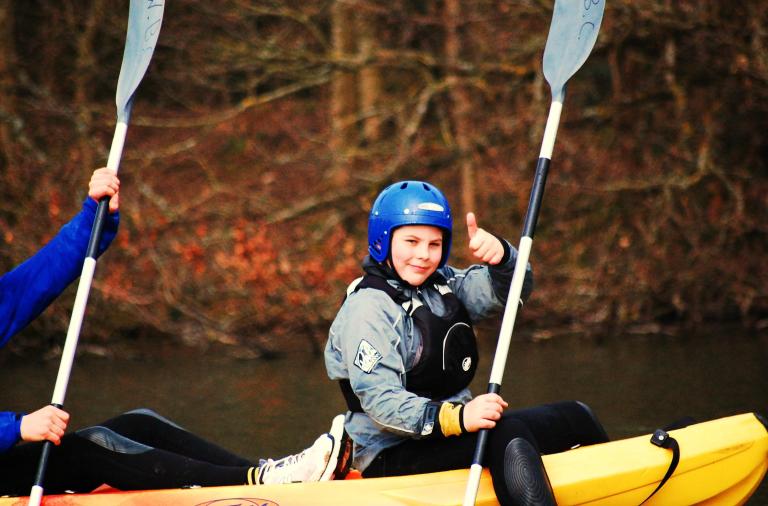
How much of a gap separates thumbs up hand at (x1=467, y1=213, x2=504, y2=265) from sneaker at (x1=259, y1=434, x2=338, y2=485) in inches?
29.4

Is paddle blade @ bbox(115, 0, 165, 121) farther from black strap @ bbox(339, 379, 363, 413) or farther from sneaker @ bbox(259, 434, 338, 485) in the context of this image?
sneaker @ bbox(259, 434, 338, 485)

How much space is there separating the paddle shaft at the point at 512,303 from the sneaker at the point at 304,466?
452mm

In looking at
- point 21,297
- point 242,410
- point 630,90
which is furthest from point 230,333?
point 21,297

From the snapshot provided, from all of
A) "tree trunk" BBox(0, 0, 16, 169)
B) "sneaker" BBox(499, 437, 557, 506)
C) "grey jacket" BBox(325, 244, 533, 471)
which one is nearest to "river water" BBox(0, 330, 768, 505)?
"tree trunk" BBox(0, 0, 16, 169)

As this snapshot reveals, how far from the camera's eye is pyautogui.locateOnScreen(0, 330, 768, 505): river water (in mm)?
5863

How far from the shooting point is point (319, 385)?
23.2 ft

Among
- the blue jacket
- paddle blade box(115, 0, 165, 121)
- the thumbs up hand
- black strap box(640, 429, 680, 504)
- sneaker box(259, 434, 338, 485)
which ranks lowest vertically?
sneaker box(259, 434, 338, 485)

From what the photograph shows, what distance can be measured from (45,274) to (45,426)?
0.64 m

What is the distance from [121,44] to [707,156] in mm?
5355

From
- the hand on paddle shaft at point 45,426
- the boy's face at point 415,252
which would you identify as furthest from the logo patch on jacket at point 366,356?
the hand on paddle shaft at point 45,426

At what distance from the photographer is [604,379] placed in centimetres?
677

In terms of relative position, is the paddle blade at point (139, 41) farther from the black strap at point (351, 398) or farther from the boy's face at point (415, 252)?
the black strap at point (351, 398)

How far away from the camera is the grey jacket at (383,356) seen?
3373mm

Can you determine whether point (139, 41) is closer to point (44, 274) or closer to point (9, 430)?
point (44, 274)
